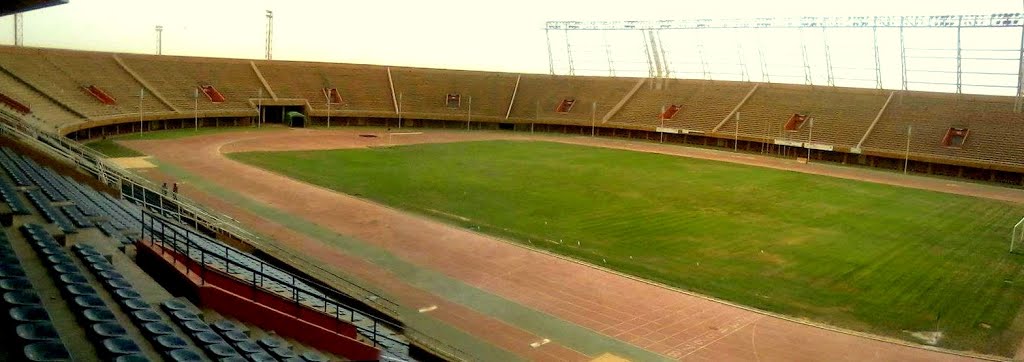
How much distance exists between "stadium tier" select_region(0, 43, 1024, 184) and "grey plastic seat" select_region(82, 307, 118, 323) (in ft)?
116

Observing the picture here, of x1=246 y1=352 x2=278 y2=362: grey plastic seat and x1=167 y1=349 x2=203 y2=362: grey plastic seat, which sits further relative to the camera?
x1=246 y1=352 x2=278 y2=362: grey plastic seat

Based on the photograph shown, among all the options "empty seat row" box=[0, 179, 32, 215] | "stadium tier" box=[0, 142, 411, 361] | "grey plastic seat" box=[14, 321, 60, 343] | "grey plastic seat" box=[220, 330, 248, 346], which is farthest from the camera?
"empty seat row" box=[0, 179, 32, 215]

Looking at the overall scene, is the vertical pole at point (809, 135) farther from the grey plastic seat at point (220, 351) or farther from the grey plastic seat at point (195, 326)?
the grey plastic seat at point (220, 351)

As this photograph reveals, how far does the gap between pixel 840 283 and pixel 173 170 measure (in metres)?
28.8

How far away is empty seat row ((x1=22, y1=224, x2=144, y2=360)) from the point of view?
6.75 m

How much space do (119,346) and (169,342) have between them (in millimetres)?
689

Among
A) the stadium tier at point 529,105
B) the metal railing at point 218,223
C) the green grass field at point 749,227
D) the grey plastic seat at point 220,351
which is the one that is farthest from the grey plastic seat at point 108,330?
the stadium tier at point 529,105

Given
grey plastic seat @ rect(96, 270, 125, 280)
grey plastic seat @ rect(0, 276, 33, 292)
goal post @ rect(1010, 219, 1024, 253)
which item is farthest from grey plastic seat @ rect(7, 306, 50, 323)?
goal post @ rect(1010, 219, 1024, 253)

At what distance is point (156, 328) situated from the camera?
7.84 m

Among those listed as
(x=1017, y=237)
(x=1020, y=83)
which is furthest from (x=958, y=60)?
(x=1017, y=237)

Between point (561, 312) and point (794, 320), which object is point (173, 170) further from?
point (794, 320)

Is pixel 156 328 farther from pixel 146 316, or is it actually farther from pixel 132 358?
pixel 132 358

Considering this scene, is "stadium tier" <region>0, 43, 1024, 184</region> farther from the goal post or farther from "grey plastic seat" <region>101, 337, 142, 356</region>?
"grey plastic seat" <region>101, 337, 142, 356</region>

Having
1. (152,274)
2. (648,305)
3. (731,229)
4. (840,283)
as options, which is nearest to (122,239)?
(152,274)
